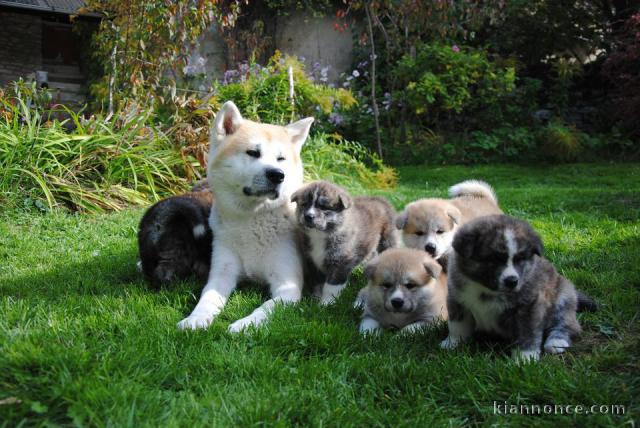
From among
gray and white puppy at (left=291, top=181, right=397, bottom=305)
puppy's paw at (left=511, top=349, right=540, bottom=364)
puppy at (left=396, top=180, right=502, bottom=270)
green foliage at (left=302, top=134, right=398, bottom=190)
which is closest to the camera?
puppy's paw at (left=511, top=349, right=540, bottom=364)

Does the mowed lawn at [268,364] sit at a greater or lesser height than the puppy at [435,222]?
lesser

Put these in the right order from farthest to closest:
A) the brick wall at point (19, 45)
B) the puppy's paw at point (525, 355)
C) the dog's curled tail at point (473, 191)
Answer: the brick wall at point (19, 45) < the dog's curled tail at point (473, 191) < the puppy's paw at point (525, 355)

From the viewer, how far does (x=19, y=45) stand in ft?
59.3

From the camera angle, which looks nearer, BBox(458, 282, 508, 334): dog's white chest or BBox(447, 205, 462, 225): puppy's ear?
BBox(458, 282, 508, 334): dog's white chest

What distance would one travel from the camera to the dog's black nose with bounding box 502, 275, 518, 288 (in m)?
3.12

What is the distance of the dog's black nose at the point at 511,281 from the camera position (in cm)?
312

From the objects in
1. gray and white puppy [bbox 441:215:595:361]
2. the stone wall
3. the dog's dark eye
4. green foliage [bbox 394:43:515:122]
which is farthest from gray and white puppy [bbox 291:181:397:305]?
the stone wall

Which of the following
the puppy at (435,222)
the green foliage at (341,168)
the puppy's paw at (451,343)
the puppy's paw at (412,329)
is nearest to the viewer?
the puppy's paw at (451,343)

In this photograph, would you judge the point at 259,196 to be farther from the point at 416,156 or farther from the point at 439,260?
the point at 416,156

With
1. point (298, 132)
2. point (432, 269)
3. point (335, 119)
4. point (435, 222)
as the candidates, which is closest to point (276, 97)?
point (335, 119)

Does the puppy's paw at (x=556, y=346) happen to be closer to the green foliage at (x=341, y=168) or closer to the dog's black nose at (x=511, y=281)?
the dog's black nose at (x=511, y=281)

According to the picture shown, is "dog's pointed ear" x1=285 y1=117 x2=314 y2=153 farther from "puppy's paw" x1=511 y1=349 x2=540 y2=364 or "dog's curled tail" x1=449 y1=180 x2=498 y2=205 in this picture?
"puppy's paw" x1=511 y1=349 x2=540 y2=364

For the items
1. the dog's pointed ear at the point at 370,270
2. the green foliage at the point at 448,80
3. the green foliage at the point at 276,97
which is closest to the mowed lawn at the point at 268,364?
the dog's pointed ear at the point at 370,270

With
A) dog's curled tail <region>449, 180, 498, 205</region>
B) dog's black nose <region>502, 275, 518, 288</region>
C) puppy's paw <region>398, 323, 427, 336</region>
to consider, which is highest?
dog's curled tail <region>449, 180, 498, 205</region>
